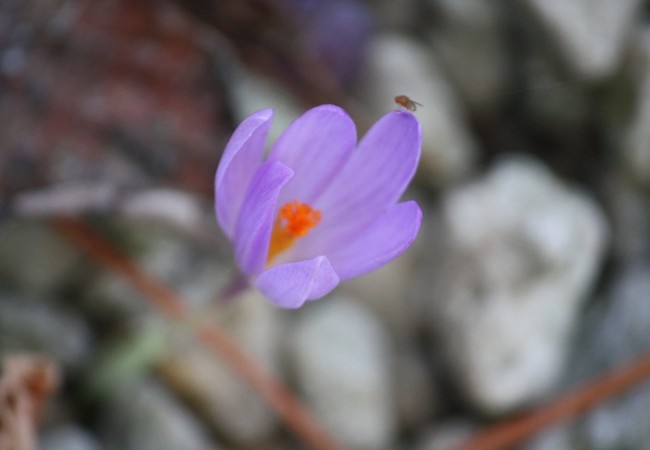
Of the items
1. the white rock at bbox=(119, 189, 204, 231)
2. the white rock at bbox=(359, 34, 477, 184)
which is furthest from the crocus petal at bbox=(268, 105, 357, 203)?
the white rock at bbox=(359, 34, 477, 184)

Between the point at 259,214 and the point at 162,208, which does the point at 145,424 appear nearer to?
the point at 162,208

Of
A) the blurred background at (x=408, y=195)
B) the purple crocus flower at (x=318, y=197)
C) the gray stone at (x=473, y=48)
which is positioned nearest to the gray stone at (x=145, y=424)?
the blurred background at (x=408, y=195)

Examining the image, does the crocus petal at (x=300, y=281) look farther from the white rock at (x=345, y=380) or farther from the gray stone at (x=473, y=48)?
the gray stone at (x=473, y=48)

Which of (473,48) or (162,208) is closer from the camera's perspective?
(162,208)

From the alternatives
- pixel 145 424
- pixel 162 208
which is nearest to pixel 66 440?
pixel 145 424

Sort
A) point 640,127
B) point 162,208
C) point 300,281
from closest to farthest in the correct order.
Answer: point 300,281 → point 162,208 → point 640,127

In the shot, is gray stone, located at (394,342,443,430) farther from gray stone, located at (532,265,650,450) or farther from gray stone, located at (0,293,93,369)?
gray stone, located at (0,293,93,369)

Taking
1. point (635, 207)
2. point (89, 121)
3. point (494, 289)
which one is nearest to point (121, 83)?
point (89, 121)

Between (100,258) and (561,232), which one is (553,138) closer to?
(561,232)
